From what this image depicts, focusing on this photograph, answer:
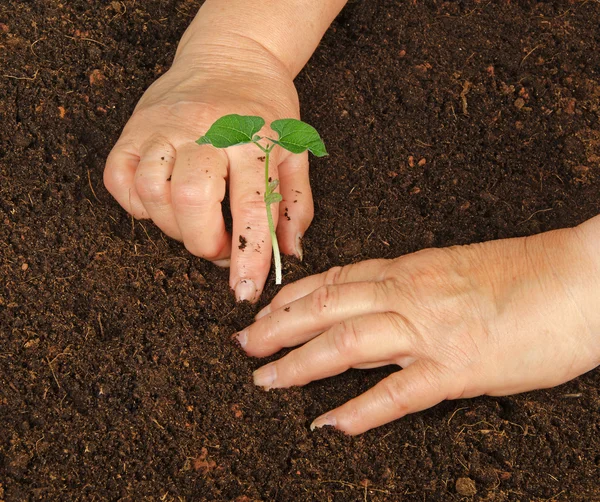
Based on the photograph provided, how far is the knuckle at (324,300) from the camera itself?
127 centimetres

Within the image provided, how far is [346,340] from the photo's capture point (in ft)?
4.04

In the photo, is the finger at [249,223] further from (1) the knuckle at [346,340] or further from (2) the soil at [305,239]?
(1) the knuckle at [346,340]

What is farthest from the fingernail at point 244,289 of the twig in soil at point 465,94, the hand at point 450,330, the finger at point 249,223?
the twig in soil at point 465,94

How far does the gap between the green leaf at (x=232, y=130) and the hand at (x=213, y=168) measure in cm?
13

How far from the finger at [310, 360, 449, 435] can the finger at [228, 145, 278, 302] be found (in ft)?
1.03

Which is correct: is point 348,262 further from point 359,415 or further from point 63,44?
point 63,44

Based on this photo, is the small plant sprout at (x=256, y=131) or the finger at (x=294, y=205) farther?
the finger at (x=294, y=205)

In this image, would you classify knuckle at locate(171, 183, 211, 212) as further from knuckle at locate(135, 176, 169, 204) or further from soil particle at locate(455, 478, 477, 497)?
soil particle at locate(455, 478, 477, 497)

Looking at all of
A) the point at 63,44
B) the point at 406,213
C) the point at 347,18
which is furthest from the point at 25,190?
the point at 347,18

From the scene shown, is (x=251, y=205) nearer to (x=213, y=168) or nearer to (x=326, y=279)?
(x=213, y=168)

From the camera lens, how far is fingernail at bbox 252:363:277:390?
1.28 meters

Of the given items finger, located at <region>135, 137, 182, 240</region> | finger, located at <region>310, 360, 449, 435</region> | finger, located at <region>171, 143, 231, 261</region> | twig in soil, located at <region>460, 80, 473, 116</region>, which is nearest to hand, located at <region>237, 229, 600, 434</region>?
finger, located at <region>310, 360, 449, 435</region>

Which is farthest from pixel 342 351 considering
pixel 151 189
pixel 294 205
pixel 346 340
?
pixel 151 189

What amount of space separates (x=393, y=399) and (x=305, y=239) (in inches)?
17.3
